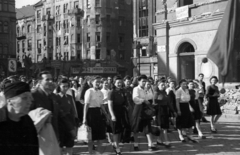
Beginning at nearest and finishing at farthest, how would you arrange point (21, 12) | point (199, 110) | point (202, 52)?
point (199, 110) → point (202, 52) → point (21, 12)

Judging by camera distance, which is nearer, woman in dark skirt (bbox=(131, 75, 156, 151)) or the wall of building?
woman in dark skirt (bbox=(131, 75, 156, 151))

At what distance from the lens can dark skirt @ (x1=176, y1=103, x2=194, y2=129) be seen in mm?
10664

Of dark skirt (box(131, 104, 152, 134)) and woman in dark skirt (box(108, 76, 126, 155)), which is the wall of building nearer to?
dark skirt (box(131, 104, 152, 134))

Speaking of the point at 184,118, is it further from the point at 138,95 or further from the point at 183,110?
the point at 138,95

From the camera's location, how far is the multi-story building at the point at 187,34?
24.5 meters

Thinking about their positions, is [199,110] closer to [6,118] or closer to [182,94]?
[182,94]

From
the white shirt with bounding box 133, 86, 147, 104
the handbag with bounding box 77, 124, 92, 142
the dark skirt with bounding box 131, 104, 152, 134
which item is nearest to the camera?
the handbag with bounding box 77, 124, 92, 142

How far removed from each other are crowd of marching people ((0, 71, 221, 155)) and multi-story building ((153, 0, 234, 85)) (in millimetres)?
11653

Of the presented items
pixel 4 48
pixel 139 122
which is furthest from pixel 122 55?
pixel 139 122

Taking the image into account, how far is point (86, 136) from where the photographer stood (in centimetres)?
809

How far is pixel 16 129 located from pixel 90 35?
58844 mm

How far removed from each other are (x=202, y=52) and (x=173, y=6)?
455cm

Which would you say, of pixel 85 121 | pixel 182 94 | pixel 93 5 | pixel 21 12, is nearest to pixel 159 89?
pixel 182 94

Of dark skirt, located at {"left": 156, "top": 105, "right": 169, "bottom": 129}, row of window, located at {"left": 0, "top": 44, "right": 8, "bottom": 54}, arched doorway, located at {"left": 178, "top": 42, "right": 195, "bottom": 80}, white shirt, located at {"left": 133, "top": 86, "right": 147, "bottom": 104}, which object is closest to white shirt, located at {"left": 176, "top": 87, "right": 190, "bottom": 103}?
dark skirt, located at {"left": 156, "top": 105, "right": 169, "bottom": 129}
